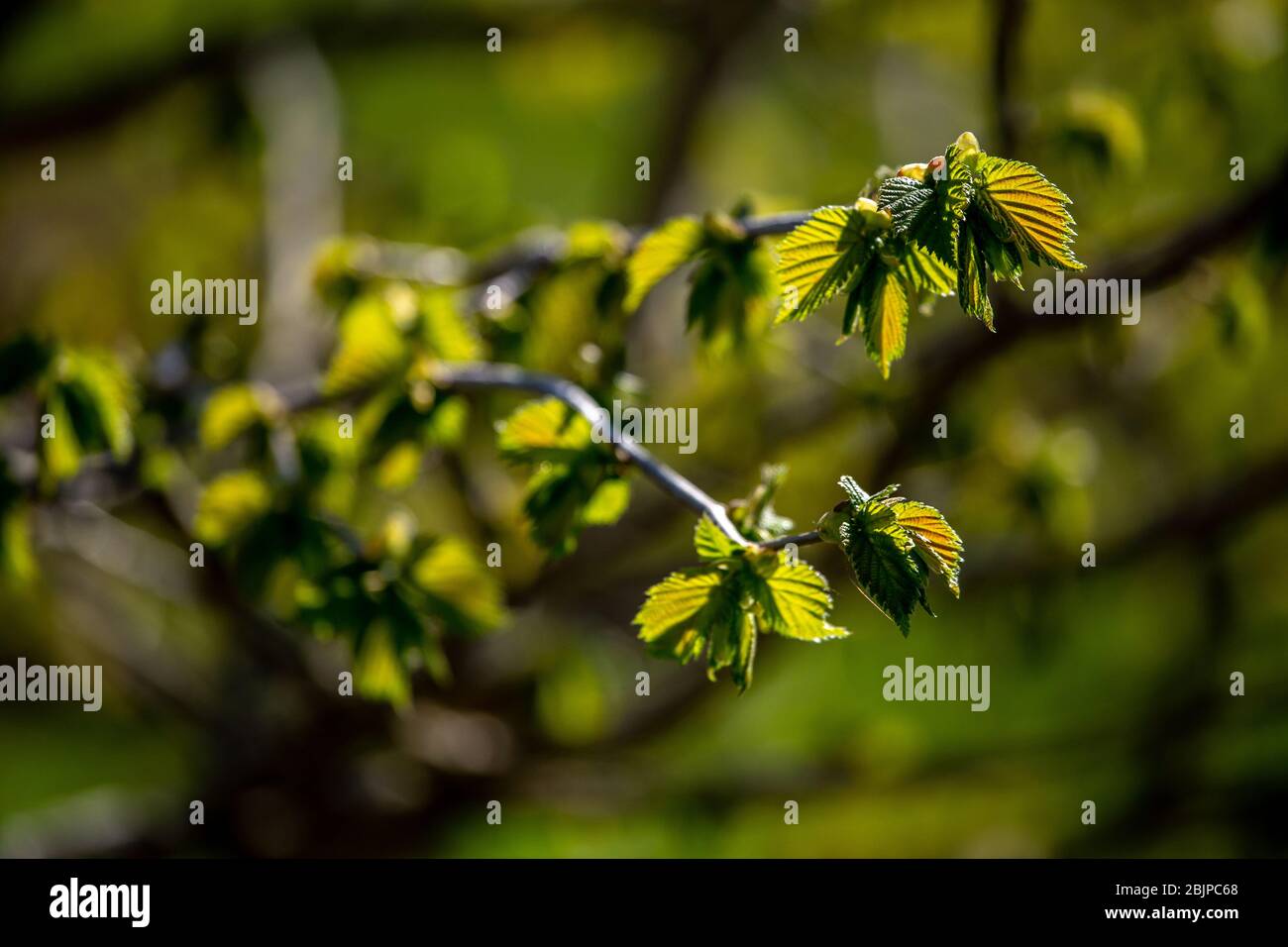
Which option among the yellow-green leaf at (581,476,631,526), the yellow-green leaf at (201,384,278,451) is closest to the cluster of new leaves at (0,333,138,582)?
the yellow-green leaf at (201,384,278,451)

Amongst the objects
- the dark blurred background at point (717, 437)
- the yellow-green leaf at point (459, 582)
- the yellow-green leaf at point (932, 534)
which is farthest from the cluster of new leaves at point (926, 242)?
the dark blurred background at point (717, 437)

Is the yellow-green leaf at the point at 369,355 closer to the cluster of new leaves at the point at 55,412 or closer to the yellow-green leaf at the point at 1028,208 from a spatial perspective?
the cluster of new leaves at the point at 55,412

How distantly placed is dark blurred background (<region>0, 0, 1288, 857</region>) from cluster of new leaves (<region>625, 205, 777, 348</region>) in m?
0.57

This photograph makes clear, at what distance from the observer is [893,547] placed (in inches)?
53.9

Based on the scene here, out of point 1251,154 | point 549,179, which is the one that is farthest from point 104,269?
point 1251,154

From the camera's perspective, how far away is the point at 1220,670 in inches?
187

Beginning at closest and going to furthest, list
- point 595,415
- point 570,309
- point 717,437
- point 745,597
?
point 745,597
point 595,415
point 570,309
point 717,437

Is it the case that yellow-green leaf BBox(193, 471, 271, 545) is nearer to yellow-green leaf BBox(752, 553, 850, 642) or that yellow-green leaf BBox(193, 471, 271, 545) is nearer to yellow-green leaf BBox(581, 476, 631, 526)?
yellow-green leaf BBox(581, 476, 631, 526)

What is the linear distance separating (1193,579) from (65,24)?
20.8 feet

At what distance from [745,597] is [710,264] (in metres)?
0.73

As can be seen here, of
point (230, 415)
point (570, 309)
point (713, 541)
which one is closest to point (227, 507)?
point (230, 415)

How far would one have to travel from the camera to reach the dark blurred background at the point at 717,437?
328cm

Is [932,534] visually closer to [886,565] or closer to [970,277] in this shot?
[886,565]

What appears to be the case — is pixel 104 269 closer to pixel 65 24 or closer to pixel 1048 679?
pixel 65 24
